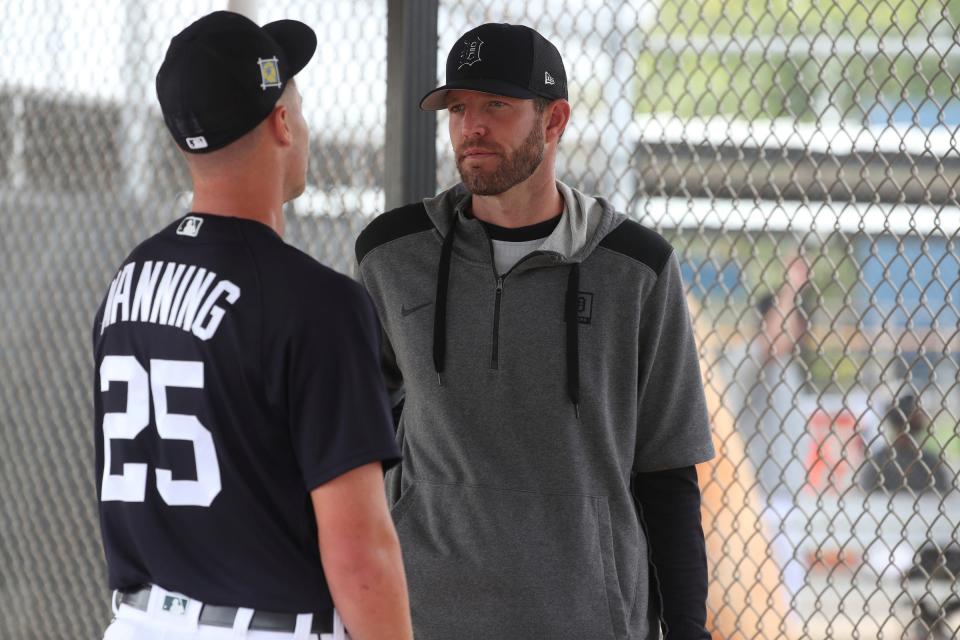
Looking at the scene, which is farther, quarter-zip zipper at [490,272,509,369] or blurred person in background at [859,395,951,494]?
blurred person in background at [859,395,951,494]

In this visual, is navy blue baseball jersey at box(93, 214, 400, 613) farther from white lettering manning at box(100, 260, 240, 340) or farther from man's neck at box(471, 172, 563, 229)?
man's neck at box(471, 172, 563, 229)

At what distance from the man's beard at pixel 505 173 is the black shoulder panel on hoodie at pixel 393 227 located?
0.17 meters

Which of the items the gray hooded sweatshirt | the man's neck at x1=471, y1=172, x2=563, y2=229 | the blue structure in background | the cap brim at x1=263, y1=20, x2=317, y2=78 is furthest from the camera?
the blue structure in background

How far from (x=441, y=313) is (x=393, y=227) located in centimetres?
26

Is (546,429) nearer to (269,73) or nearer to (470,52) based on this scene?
(470,52)

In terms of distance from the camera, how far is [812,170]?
2.46m

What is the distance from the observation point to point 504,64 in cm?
193

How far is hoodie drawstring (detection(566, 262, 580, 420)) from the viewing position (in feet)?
6.17

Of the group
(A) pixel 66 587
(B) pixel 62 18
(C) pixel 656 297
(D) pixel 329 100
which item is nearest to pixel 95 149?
(B) pixel 62 18

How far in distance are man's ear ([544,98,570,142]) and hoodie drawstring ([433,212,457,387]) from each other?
29 centimetres

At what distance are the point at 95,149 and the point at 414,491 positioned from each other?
2.54 meters

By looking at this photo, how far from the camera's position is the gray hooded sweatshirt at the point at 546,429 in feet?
6.16

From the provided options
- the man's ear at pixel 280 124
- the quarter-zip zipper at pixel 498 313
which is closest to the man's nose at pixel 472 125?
the quarter-zip zipper at pixel 498 313

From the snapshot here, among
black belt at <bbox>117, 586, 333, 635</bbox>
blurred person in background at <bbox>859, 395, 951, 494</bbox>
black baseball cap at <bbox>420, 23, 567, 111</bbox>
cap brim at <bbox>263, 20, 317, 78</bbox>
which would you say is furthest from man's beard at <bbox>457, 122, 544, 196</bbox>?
blurred person in background at <bbox>859, 395, 951, 494</bbox>
